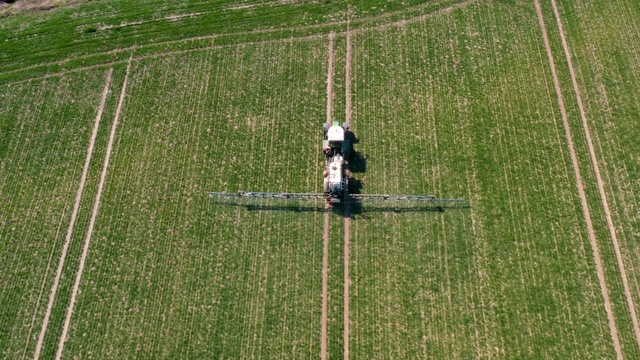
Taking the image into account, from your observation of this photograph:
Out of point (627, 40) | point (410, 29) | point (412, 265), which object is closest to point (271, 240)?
point (412, 265)

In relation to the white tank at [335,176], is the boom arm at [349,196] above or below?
below

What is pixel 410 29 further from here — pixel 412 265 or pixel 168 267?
pixel 168 267

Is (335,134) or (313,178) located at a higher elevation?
(335,134)

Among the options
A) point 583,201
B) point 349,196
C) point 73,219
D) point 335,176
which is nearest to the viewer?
point 335,176

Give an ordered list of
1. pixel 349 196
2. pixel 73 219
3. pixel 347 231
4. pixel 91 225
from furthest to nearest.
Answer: pixel 73 219, pixel 91 225, pixel 349 196, pixel 347 231

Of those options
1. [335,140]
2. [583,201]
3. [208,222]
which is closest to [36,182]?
[208,222]

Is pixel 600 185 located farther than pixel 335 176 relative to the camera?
Yes

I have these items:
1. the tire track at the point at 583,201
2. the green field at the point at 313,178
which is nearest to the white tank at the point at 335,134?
the green field at the point at 313,178

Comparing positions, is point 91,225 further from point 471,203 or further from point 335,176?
point 471,203

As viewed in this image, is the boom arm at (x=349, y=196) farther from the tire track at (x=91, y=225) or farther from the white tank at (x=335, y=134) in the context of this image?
the tire track at (x=91, y=225)
